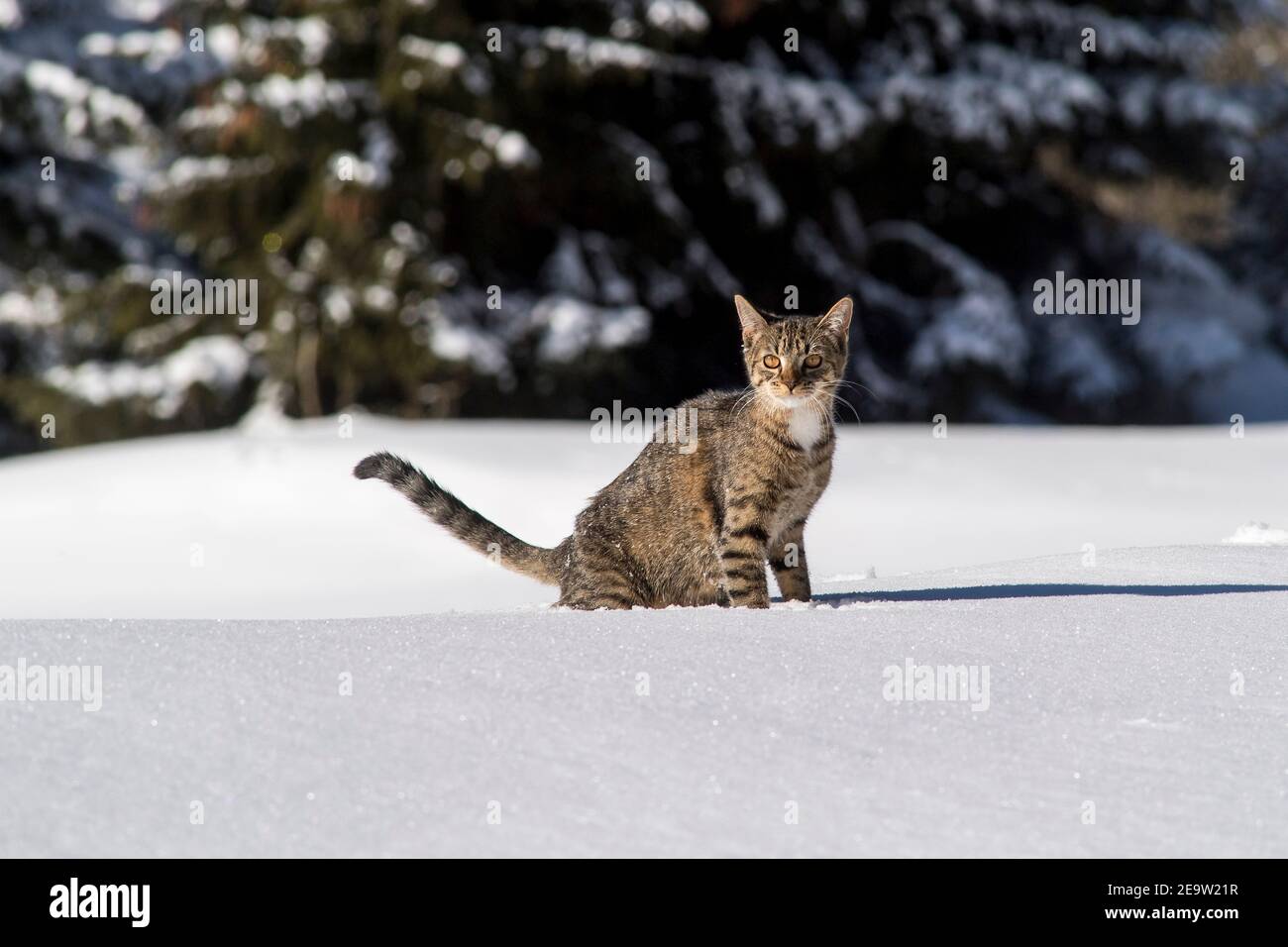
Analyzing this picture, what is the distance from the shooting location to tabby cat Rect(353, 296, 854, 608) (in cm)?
496

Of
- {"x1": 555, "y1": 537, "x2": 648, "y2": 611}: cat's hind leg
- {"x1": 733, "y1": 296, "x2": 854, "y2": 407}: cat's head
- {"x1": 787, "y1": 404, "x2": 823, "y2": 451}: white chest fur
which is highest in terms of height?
{"x1": 733, "y1": 296, "x2": 854, "y2": 407}: cat's head

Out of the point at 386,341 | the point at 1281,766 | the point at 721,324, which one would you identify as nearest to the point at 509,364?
the point at 386,341

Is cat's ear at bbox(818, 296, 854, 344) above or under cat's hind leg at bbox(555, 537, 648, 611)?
above

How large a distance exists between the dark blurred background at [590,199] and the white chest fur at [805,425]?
10.2 m

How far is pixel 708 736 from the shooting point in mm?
3363

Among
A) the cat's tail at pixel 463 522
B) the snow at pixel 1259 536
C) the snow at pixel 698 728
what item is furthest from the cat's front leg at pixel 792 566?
the snow at pixel 1259 536

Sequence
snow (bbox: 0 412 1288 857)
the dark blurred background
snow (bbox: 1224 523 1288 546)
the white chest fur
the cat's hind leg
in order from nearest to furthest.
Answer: snow (bbox: 0 412 1288 857)
the white chest fur
the cat's hind leg
snow (bbox: 1224 523 1288 546)
the dark blurred background

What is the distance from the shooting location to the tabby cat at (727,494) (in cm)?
496

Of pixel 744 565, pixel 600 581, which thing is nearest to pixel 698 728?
pixel 744 565

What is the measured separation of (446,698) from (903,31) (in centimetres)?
1721

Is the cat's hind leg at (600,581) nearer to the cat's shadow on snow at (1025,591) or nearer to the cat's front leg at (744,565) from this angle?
the cat's front leg at (744,565)

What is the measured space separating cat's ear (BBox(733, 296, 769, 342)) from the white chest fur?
1.11 feet

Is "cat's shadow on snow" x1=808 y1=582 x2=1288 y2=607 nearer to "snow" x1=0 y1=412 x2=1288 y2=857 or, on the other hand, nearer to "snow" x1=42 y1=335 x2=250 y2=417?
"snow" x1=0 y1=412 x2=1288 y2=857

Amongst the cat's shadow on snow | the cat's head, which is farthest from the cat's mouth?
the cat's shadow on snow
